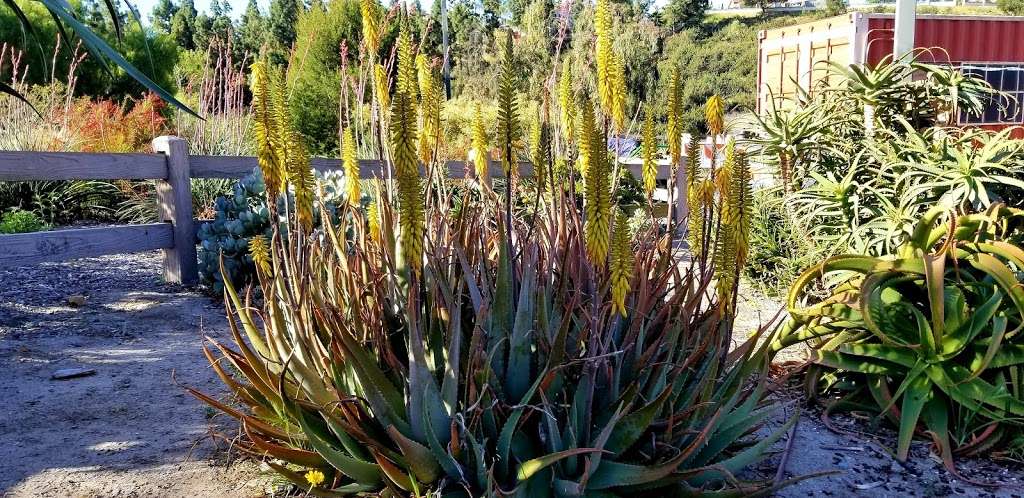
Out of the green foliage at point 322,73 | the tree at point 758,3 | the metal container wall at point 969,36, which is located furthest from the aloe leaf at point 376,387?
the tree at point 758,3

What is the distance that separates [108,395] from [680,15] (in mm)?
52516

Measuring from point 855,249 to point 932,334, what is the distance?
1.21 metres

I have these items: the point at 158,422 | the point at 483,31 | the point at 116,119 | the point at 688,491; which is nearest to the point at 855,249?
the point at 688,491

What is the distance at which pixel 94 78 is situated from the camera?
19.4 metres

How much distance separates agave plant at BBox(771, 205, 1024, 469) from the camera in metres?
2.84

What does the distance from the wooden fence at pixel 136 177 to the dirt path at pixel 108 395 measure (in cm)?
33

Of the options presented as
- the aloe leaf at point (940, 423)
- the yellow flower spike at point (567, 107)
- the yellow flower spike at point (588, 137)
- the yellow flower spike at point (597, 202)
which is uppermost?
the yellow flower spike at point (567, 107)

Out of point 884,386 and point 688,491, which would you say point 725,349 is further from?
point 884,386

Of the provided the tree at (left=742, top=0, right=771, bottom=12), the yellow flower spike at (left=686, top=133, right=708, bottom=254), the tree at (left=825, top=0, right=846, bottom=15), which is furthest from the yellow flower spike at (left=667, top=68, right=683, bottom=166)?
the tree at (left=742, top=0, right=771, bottom=12)

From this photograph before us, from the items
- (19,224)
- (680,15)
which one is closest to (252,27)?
(680,15)

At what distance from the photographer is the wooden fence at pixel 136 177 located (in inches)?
191

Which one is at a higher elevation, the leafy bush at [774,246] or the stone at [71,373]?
the leafy bush at [774,246]

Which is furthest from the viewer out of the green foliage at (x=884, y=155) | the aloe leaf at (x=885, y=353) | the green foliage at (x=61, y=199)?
the green foliage at (x=61, y=199)

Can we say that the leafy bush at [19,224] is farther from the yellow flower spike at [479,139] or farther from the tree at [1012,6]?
the tree at [1012,6]
